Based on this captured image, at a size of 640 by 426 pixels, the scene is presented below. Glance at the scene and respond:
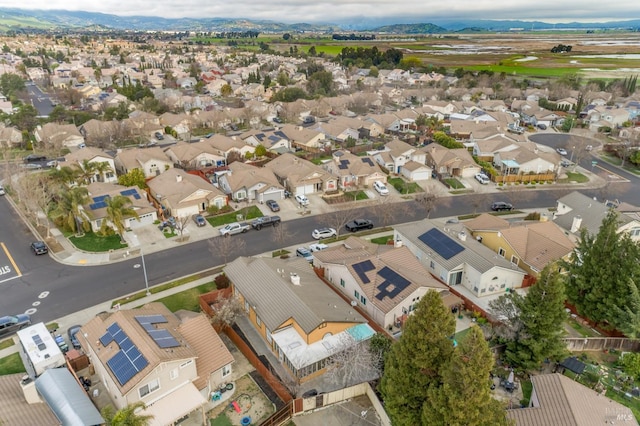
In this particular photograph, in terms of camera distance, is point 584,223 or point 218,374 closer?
point 218,374

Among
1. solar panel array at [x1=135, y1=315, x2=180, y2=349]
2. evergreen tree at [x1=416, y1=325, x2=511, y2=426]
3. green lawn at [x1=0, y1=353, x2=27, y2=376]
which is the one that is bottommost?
green lawn at [x1=0, y1=353, x2=27, y2=376]

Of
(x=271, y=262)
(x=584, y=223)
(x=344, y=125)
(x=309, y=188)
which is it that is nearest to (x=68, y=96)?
(x=344, y=125)

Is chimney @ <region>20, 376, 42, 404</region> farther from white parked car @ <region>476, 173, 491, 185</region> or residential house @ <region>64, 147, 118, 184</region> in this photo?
→ white parked car @ <region>476, 173, 491, 185</region>

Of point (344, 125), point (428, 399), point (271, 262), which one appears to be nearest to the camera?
point (428, 399)

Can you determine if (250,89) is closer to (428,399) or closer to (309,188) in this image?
(309,188)

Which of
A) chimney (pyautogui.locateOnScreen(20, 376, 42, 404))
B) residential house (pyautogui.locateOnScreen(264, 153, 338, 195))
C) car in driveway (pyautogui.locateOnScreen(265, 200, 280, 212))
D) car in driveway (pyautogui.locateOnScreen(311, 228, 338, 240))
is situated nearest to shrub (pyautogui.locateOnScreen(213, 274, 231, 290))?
car in driveway (pyautogui.locateOnScreen(311, 228, 338, 240))

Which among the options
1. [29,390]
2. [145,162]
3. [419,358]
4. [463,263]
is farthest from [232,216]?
[419,358]

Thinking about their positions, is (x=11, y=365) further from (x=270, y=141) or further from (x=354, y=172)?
(x=270, y=141)
